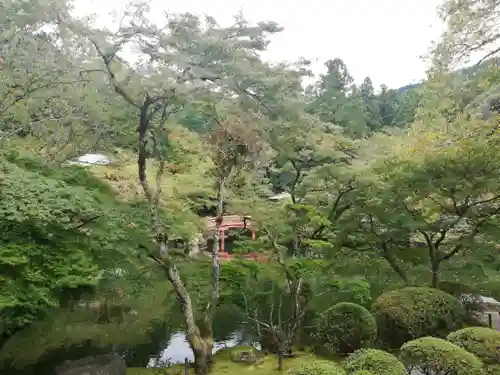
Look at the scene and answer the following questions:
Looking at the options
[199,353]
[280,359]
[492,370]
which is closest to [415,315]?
[280,359]

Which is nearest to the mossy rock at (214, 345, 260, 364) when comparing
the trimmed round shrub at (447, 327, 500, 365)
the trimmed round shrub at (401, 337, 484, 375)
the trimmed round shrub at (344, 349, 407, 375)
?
the trimmed round shrub at (344, 349, 407, 375)

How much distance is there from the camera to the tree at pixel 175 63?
7492mm

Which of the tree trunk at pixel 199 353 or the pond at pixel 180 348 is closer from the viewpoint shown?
the tree trunk at pixel 199 353

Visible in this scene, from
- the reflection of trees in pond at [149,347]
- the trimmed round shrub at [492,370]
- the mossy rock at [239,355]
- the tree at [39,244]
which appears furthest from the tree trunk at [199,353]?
the trimmed round shrub at [492,370]

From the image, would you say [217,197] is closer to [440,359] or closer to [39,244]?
[39,244]

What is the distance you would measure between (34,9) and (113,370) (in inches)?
238

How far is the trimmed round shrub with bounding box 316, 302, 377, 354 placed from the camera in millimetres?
9414

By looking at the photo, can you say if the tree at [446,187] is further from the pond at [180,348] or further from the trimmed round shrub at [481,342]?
the pond at [180,348]

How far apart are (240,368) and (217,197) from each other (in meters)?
3.30

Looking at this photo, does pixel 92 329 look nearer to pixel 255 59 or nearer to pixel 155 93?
pixel 155 93

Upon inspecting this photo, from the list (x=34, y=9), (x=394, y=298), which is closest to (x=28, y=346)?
(x=34, y=9)

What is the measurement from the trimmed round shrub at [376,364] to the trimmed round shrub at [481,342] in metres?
1.30

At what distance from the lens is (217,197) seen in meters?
9.38

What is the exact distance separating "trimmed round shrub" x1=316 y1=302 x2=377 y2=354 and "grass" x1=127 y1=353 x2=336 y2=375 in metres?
0.50
